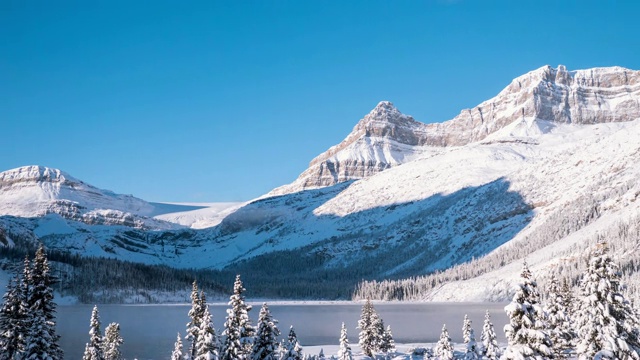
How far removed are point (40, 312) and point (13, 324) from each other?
4.18 m

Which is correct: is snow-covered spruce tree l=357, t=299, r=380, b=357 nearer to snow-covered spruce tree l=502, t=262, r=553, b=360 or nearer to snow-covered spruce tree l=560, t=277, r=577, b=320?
snow-covered spruce tree l=560, t=277, r=577, b=320

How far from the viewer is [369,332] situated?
8762 cm

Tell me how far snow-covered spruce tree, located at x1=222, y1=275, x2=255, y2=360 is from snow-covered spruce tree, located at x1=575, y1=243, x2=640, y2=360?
21.9 metres

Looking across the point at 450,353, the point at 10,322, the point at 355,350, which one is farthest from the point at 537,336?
the point at 355,350

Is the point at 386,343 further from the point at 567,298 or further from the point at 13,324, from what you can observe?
the point at 13,324

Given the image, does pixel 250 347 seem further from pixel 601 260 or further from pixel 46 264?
pixel 601 260

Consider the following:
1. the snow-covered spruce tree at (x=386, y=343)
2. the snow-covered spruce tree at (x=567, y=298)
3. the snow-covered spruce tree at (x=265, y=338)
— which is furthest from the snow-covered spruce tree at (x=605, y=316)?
the snow-covered spruce tree at (x=386, y=343)

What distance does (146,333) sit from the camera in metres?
135

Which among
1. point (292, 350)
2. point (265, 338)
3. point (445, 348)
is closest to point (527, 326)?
point (265, 338)

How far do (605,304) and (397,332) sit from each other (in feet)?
365

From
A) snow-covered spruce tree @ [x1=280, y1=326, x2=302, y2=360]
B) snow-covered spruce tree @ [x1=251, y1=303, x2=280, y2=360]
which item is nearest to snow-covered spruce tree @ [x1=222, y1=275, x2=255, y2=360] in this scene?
snow-covered spruce tree @ [x1=251, y1=303, x2=280, y2=360]

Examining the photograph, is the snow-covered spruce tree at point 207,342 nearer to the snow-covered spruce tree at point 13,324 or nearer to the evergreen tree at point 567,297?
the snow-covered spruce tree at point 13,324

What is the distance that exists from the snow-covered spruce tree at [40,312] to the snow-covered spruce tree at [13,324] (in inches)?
79.0

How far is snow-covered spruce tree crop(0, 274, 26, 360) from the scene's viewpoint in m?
40.2
